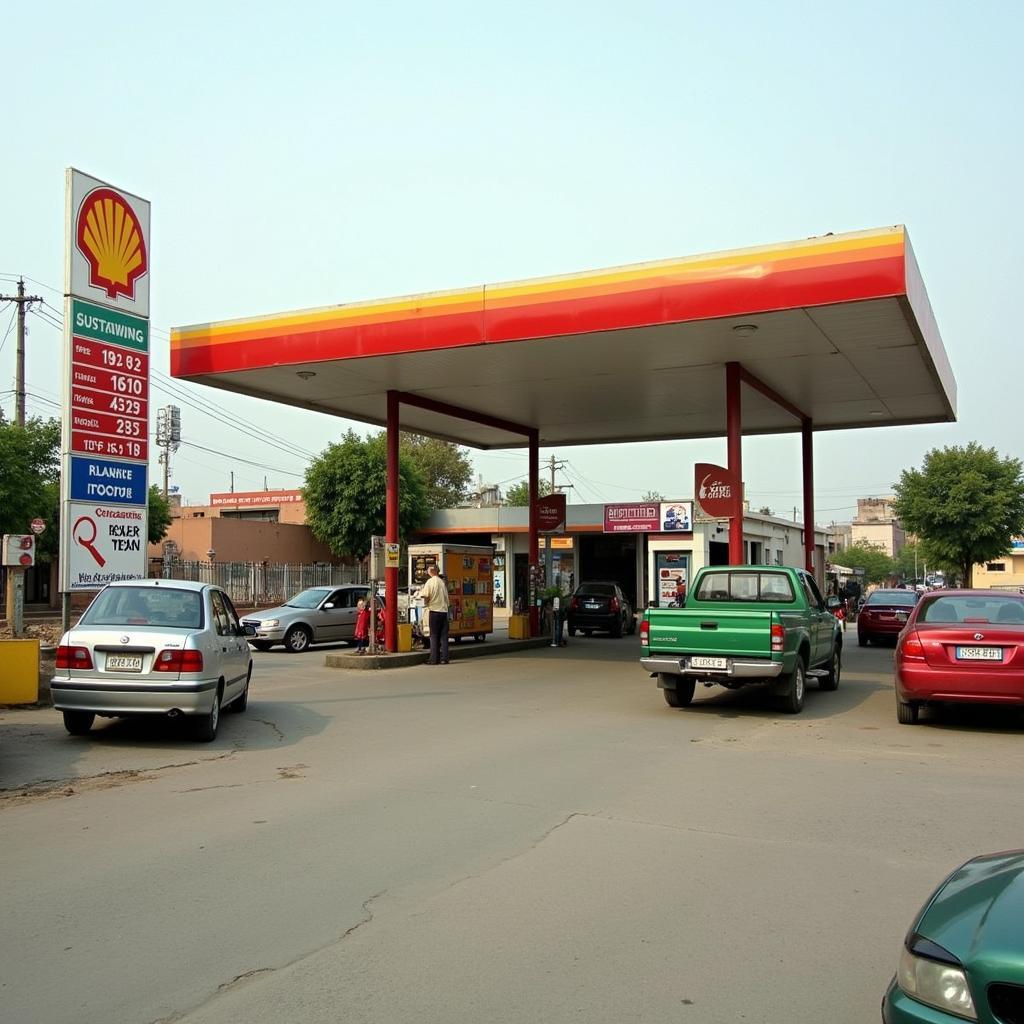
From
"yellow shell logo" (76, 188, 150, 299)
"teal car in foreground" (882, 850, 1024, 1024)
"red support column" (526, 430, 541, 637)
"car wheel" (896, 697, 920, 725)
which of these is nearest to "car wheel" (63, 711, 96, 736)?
"yellow shell logo" (76, 188, 150, 299)

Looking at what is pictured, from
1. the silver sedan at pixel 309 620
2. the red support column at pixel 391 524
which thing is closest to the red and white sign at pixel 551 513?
the silver sedan at pixel 309 620

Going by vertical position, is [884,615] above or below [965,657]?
below

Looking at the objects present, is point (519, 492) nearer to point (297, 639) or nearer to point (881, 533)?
point (297, 639)

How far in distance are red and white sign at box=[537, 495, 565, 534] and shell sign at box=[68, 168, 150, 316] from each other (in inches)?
498

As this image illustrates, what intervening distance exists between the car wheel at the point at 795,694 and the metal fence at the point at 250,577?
2607 centimetres

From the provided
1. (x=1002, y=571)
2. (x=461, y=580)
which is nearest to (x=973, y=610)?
(x=461, y=580)

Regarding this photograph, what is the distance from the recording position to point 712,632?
40.7 feet

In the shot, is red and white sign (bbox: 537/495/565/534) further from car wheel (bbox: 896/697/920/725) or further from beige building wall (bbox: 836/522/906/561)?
beige building wall (bbox: 836/522/906/561)

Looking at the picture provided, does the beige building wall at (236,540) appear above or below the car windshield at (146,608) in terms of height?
above

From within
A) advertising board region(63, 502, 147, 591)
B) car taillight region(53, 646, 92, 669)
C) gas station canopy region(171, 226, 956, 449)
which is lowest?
car taillight region(53, 646, 92, 669)

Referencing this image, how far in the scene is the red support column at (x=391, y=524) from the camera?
65.6 ft

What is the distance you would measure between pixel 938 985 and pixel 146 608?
9309 millimetres

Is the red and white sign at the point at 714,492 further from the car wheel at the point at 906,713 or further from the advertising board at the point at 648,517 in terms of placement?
the advertising board at the point at 648,517

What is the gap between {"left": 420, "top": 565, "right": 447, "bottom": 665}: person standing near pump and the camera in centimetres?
1898
